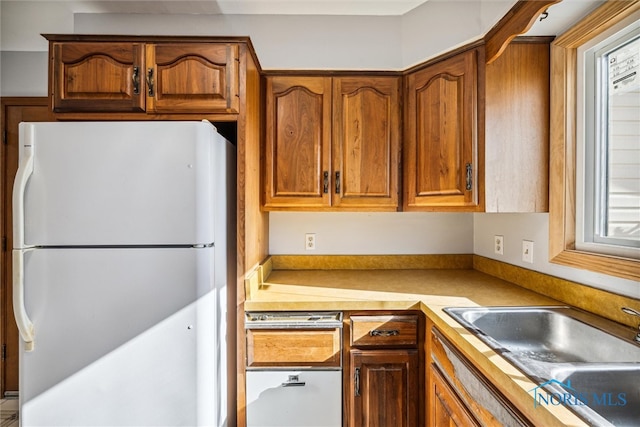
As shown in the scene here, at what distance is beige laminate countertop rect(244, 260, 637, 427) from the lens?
85 centimetres

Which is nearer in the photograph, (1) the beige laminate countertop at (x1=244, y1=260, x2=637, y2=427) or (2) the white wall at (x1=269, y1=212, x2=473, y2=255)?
(1) the beige laminate countertop at (x1=244, y1=260, x2=637, y2=427)

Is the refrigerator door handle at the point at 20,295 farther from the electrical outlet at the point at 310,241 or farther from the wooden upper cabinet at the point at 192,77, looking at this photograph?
the electrical outlet at the point at 310,241

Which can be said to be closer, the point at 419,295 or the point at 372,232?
the point at 419,295

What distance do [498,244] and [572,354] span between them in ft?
2.64

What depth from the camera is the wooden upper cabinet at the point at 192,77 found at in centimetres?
148

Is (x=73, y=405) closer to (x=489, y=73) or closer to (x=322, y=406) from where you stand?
(x=322, y=406)

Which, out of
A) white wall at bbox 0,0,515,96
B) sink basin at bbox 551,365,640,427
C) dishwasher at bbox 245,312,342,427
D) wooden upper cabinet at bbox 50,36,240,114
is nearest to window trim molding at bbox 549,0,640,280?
sink basin at bbox 551,365,640,427

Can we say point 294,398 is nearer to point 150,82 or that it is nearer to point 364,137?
point 364,137

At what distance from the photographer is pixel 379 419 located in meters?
1.50

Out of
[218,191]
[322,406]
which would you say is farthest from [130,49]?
[322,406]

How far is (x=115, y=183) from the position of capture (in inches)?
50.9

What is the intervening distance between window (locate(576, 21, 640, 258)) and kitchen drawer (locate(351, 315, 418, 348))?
→ 0.81m

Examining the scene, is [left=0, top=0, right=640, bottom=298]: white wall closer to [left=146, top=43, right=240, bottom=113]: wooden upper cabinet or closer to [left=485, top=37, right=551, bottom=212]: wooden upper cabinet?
[left=485, top=37, right=551, bottom=212]: wooden upper cabinet

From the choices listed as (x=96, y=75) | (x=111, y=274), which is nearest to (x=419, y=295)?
(x=111, y=274)
